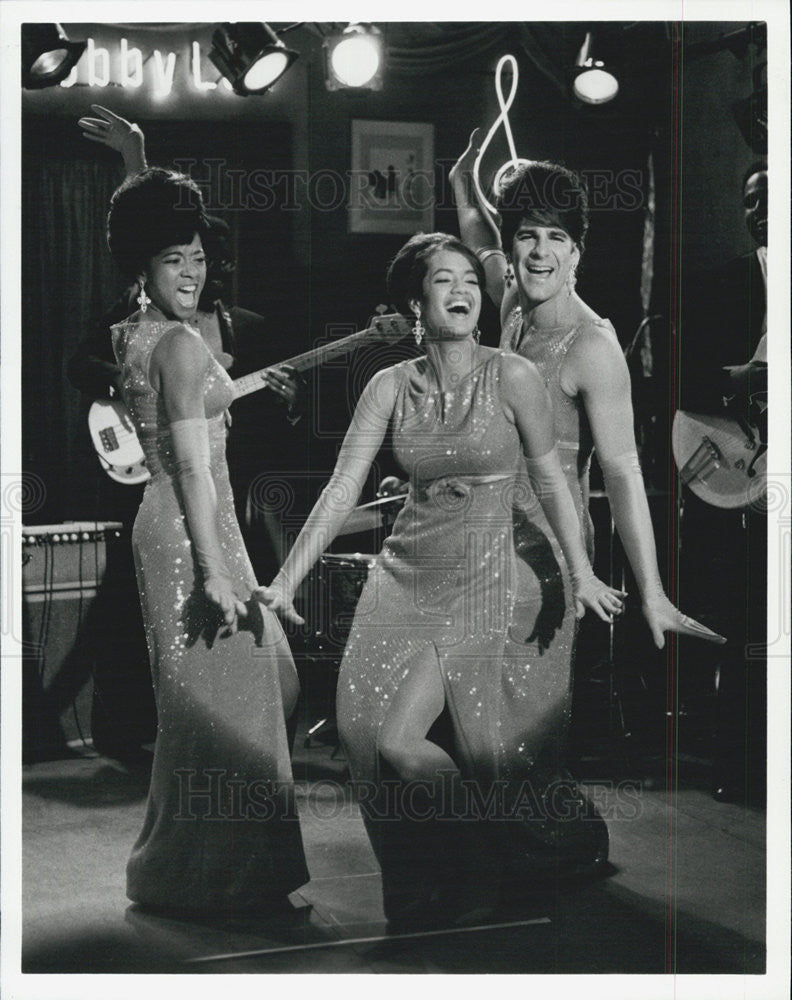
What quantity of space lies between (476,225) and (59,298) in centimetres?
116

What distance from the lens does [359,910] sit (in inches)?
117

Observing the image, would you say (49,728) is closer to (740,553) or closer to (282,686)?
(282,686)

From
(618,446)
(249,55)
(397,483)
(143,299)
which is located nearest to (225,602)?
(397,483)

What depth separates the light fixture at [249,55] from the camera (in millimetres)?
3062

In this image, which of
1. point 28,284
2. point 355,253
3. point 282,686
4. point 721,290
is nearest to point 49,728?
point 282,686

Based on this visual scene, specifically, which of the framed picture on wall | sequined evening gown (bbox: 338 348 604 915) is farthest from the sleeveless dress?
the framed picture on wall

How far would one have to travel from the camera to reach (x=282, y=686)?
301 centimetres

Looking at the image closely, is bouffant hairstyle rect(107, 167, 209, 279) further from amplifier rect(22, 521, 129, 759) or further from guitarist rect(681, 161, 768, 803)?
guitarist rect(681, 161, 768, 803)

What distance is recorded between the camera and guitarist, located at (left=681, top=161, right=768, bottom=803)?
10.5 ft

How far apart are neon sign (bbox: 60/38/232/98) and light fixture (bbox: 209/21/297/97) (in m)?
0.04

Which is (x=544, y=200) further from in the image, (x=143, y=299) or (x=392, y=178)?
(x=143, y=299)

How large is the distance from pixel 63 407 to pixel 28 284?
0.35 m

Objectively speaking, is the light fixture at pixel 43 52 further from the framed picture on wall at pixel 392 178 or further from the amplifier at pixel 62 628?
the amplifier at pixel 62 628
